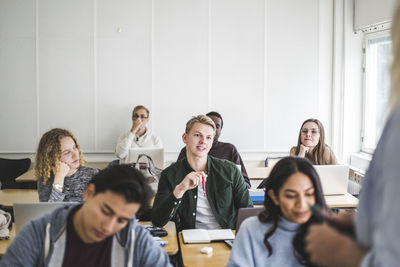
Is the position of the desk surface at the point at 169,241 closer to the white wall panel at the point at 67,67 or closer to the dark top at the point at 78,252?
the dark top at the point at 78,252

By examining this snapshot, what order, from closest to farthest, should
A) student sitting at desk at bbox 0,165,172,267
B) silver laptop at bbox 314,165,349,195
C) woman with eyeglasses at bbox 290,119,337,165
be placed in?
student sitting at desk at bbox 0,165,172,267 < silver laptop at bbox 314,165,349,195 < woman with eyeglasses at bbox 290,119,337,165

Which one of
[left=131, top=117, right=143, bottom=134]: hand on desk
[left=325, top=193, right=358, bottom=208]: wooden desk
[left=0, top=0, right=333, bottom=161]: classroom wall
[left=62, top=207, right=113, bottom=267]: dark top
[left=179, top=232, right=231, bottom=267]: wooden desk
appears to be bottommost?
[left=179, top=232, right=231, bottom=267]: wooden desk

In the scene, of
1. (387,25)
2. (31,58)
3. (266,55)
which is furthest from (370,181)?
(31,58)

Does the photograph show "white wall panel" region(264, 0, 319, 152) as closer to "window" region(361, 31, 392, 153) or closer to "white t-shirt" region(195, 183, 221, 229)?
"window" region(361, 31, 392, 153)

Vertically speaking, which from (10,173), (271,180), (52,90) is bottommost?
(10,173)

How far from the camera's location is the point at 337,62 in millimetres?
6270

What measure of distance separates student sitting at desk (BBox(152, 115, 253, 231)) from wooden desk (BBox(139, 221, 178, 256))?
0.07 meters

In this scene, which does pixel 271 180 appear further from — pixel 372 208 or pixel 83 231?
pixel 372 208

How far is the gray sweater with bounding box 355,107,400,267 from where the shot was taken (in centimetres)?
91

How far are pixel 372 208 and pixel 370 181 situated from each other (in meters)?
0.06

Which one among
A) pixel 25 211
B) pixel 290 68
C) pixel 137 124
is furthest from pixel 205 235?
pixel 290 68

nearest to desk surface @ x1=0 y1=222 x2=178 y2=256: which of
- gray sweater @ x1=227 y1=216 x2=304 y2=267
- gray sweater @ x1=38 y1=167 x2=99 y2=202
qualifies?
gray sweater @ x1=38 y1=167 x2=99 y2=202

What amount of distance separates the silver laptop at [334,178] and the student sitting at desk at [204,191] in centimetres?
105

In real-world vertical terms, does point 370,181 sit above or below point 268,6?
below
